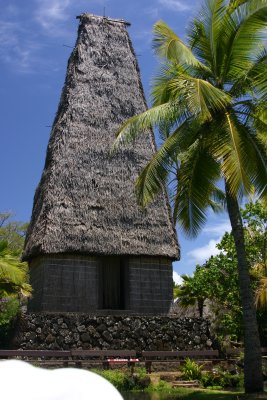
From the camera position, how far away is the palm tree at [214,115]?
1155 cm

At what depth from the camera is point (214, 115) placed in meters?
12.1

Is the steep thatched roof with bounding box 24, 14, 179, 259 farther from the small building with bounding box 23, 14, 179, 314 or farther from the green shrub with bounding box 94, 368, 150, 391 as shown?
the green shrub with bounding box 94, 368, 150, 391

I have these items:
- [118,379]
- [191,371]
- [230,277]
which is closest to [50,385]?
[118,379]

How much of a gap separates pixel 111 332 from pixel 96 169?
499cm

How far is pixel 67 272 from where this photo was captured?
17016 millimetres

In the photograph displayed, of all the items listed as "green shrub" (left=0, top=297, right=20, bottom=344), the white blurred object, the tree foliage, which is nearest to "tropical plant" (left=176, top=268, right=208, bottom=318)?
the tree foliage

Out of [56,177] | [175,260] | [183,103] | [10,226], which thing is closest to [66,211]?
[56,177]

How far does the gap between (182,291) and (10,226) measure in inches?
655

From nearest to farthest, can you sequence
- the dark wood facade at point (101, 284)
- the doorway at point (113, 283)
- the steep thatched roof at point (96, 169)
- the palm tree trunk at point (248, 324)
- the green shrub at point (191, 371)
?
the palm tree trunk at point (248, 324), the green shrub at point (191, 371), the dark wood facade at point (101, 284), the steep thatched roof at point (96, 169), the doorway at point (113, 283)

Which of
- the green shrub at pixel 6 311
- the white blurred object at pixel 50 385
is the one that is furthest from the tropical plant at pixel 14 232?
the white blurred object at pixel 50 385

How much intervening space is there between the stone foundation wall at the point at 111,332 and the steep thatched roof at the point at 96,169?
196cm

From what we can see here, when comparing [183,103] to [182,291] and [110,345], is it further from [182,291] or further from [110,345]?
[182,291]

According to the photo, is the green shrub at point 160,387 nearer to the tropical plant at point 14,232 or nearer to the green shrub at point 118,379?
the green shrub at point 118,379

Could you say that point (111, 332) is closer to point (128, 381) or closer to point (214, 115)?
point (128, 381)
